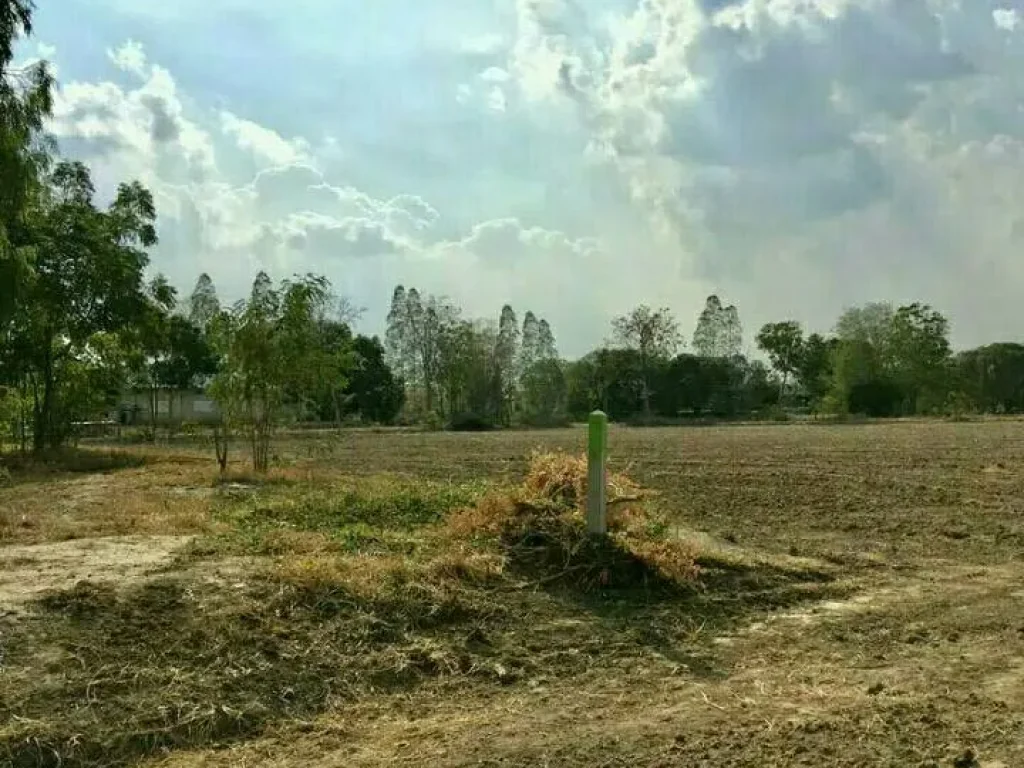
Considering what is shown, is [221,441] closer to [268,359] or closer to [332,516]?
[268,359]

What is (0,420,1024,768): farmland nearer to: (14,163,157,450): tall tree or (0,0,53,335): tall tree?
(0,0,53,335): tall tree

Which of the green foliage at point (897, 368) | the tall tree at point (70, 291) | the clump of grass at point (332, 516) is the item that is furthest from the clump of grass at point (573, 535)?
the green foliage at point (897, 368)

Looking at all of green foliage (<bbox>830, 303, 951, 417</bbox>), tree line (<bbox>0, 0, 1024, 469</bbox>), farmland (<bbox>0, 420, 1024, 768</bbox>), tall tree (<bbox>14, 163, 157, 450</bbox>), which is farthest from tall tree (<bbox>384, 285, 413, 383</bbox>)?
farmland (<bbox>0, 420, 1024, 768</bbox>)

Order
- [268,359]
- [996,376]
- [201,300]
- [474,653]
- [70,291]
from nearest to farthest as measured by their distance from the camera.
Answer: [474,653], [268,359], [70,291], [201,300], [996,376]

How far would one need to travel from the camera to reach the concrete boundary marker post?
289 inches

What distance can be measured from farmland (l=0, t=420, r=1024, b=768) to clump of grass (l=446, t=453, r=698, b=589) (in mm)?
116

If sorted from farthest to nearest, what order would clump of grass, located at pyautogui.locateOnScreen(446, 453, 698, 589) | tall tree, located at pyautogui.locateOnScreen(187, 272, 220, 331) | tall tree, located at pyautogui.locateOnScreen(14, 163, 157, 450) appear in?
tall tree, located at pyautogui.locateOnScreen(187, 272, 220, 331)
tall tree, located at pyautogui.locateOnScreen(14, 163, 157, 450)
clump of grass, located at pyautogui.locateOnScreen(446, 453, 698, 589)

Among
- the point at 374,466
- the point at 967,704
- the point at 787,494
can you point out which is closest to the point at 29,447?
the point at 374,466

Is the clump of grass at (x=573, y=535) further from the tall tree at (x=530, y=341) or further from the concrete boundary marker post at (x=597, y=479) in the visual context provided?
the tall tree at (x=530, y=341)

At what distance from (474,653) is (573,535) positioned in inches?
81.2

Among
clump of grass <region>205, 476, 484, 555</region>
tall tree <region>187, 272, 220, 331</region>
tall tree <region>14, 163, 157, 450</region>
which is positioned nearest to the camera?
clump of grass <region>205, 476, 484, 555</region>

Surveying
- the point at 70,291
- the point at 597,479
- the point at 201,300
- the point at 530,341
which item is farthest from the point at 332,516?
the point at 530,341

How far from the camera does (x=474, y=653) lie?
547cm

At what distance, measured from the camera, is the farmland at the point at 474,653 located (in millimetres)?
4168
